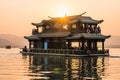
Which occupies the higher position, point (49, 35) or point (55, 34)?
point (55, 34)

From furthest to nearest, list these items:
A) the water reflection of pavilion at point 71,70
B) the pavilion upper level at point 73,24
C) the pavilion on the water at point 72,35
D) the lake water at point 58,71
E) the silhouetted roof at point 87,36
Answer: the pavilion upper level at point 73,24
the pavilion on the water at point 72,35
the silhouetted roof at point 87,36
the water reflection of pavilion at point 71,70
the lake water at point 58,71

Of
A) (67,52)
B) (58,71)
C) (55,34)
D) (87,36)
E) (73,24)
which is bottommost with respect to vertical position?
(58,71)

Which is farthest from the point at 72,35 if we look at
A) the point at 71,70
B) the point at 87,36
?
the point at 71,70

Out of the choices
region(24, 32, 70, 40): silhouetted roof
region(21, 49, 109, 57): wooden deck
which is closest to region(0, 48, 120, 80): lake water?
region(21, 49, 109, 57): wooden deck

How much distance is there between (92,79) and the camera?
23625mm

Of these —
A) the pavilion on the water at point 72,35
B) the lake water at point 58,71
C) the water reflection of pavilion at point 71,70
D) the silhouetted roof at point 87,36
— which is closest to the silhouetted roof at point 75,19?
the pavilion on the water at point 72,35

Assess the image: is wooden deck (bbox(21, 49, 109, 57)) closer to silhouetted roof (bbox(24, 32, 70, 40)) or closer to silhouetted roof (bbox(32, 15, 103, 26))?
silhouetted roof (bbox(24, 32, 70, 40))

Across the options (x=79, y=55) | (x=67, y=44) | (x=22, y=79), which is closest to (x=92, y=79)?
(x=22, y=79)

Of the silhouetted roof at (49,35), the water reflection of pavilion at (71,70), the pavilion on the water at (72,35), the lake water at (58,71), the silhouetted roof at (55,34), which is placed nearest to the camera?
the lake water at (58,71)

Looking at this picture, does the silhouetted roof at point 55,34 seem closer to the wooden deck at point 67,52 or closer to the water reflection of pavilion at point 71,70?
the wooden deck at point 67,52

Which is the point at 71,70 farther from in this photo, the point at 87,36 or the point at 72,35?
the point at 72,35

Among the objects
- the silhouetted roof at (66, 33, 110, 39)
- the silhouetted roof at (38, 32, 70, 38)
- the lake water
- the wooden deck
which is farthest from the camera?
the silhouetted roof at (38, 32, 70, 38)

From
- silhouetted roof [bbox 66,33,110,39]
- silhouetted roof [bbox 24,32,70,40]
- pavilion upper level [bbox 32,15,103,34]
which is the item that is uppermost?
pavilion upper level [bbox 32,15,103,34]

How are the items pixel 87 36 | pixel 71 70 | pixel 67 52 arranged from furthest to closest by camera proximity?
1. pixel 87 36
2. pixel 67 52
3. pixel 71 70
